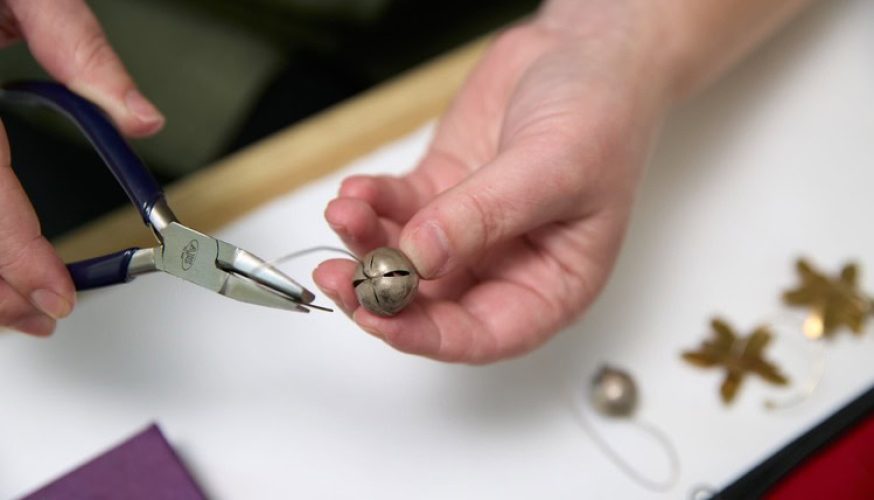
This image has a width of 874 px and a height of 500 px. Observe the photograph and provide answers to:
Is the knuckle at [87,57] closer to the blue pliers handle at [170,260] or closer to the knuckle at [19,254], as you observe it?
the blue pliers handle at [170,260]

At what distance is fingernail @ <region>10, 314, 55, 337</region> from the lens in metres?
0.61

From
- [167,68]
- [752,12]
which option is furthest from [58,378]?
[752,12]

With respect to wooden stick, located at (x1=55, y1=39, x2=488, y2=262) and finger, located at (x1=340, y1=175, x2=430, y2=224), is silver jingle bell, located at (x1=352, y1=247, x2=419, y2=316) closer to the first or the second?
finger, located at (x1=340, y1=175, x2=430, y2=224)

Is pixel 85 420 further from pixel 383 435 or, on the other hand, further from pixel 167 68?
pixel 167 68

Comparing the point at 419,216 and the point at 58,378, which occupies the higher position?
the point at 58,378

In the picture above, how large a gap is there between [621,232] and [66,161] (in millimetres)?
644

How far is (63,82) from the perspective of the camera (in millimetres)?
656

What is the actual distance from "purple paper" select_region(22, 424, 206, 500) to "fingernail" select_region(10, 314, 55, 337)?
11 centimetres

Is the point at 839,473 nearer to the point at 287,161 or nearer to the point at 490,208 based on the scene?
the point at 490,208

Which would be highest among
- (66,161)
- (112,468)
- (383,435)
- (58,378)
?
(66,161)

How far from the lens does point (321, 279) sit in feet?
1.87

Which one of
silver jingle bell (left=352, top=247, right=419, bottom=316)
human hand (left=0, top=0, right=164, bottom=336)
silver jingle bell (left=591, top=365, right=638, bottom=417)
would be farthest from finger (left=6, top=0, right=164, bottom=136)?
silver jingle bell (left=591, top=365, right=638, bottom=417)

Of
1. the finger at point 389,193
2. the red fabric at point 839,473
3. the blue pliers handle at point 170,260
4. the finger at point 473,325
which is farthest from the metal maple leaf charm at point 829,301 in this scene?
the blue pliers handle at point 170,260

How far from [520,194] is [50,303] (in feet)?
1.17
